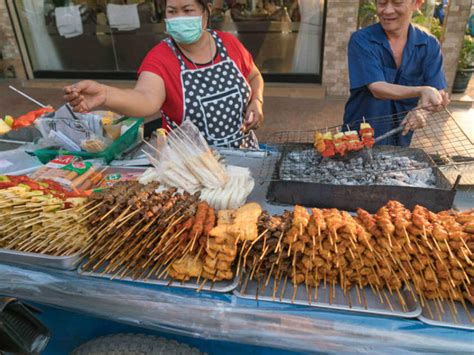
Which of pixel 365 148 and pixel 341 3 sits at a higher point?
pixel 341 3

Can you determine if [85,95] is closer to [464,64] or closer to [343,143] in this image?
[343,143]

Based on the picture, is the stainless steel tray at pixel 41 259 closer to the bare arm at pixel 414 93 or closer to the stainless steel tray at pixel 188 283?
the stainless steel tray at pixel 188 283

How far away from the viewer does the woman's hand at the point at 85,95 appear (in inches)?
79.3

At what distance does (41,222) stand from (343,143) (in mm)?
1988

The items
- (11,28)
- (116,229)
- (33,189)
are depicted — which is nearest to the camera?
(116,229)

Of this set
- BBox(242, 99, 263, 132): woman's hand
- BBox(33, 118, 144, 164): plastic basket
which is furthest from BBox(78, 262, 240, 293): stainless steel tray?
BBox(242, 99, 263, 132): woman's hand

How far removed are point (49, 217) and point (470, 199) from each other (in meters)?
2.58

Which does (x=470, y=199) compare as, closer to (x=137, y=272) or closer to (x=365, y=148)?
(x=365, y=148)

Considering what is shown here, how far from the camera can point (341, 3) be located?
25.3ft

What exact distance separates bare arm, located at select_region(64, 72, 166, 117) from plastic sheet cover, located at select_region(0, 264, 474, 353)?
1.00m

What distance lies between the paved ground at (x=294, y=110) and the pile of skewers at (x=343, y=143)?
404 cm

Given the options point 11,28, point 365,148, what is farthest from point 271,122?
point 11,28

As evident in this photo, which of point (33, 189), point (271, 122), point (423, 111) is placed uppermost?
point (423, 111)

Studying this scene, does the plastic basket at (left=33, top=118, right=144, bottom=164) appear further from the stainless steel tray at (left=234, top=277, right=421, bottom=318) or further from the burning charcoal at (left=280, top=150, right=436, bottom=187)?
the stainless steel tray at (left=234, top=277, right=421, bottom=318)
